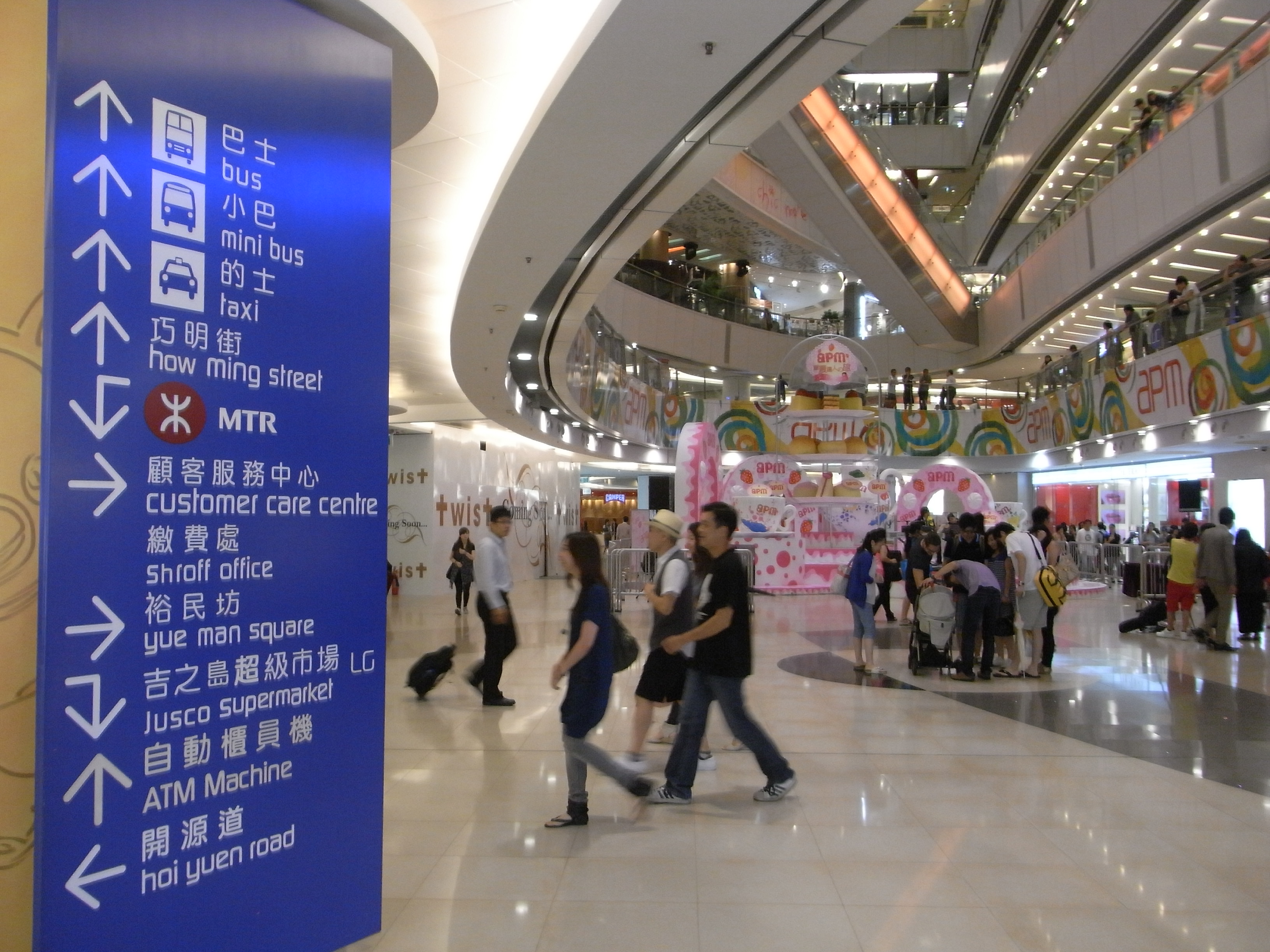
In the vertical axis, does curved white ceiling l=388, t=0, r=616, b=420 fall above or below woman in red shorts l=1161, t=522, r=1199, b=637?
above

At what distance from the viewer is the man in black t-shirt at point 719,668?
15.2 ft

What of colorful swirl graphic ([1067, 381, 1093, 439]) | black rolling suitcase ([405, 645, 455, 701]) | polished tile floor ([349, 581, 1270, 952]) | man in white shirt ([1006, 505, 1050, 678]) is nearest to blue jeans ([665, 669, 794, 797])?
polished tile floor ([349, 581, 1270, 952])

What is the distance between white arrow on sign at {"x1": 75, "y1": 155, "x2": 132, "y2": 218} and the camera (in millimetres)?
2523

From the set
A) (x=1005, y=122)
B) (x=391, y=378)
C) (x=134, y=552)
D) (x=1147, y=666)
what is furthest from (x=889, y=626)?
(x=1005, y=122)

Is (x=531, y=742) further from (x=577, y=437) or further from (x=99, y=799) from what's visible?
(x=577, y=437)

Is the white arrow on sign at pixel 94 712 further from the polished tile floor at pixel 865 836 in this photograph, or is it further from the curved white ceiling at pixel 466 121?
the curved white ceiling at pixel 466 121

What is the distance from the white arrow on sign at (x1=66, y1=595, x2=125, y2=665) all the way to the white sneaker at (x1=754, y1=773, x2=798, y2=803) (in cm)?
331

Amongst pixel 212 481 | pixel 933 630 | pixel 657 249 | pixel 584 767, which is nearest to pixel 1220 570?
pixel 933 630

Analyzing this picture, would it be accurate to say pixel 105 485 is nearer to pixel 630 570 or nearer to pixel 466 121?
pixel 466 121

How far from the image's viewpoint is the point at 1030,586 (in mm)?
8328

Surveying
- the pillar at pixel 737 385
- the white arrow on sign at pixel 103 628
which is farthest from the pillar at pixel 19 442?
the pillar at pixel 737 385

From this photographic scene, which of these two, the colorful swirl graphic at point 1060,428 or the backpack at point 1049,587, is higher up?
the colorful swirl graphic at point 1060,428

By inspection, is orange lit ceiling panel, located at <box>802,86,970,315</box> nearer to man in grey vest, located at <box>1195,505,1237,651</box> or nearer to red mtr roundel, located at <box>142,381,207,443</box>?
man in grey vest, located at <box>1195,505,1237,651</box>

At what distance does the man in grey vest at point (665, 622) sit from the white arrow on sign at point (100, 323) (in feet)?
9.64
